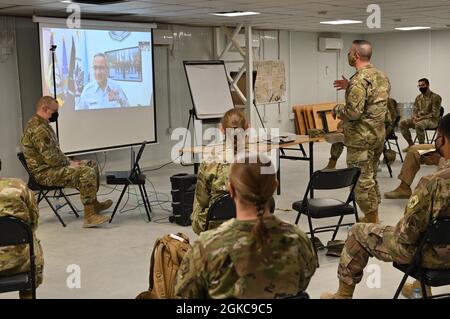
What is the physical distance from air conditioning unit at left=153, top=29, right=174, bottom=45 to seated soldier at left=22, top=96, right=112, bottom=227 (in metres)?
3.76

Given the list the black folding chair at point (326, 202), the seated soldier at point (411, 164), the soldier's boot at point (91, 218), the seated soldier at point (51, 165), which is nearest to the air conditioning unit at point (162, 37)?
the seated soldier at point (51, 165)

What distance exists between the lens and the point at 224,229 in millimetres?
2049

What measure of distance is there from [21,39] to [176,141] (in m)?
3.37

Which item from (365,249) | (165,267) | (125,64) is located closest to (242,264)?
(165,267)

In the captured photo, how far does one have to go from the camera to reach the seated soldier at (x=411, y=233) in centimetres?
289

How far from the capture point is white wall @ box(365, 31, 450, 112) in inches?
535

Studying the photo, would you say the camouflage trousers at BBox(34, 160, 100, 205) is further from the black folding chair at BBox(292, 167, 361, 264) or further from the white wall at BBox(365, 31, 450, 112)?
the white wall at BBox(365, 31, 450, 112)

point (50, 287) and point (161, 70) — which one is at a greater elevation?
point (161, 70)

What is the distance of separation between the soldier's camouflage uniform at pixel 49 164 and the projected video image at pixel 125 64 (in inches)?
104

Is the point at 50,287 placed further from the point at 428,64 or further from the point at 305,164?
the point at 428,64

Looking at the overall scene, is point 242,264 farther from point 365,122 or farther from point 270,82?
point 270,82

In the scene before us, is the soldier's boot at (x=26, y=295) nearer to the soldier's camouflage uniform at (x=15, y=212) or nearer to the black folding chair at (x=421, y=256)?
the soldier's camouflage uniform at (x=15, y=212)
